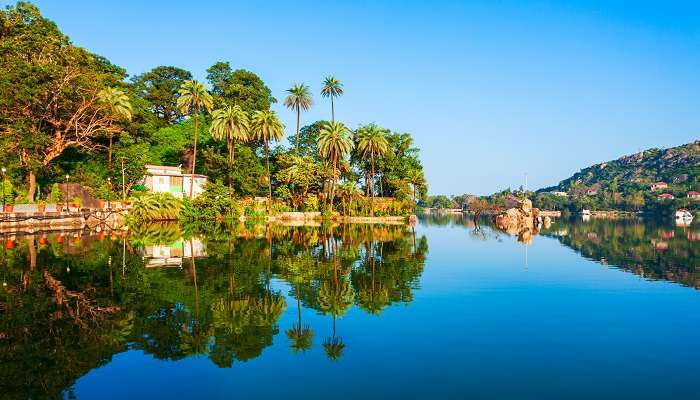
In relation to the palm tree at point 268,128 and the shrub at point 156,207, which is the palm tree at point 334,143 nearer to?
the palm tree at point 268,128

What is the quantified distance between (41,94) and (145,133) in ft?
73.3

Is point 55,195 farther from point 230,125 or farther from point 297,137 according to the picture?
point 297,137

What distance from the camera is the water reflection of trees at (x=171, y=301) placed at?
1067 cm

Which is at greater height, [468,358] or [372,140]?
[372,140]

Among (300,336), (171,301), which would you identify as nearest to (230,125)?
(171,301)

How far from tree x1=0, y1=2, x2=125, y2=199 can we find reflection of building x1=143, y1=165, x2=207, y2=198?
895 centimetres

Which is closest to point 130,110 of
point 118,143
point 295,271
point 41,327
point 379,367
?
point 118,143

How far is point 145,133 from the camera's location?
68.2 metres

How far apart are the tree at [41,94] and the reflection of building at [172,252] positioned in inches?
913

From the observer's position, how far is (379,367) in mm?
10258

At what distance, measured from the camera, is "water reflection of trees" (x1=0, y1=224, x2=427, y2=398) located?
10.7 m

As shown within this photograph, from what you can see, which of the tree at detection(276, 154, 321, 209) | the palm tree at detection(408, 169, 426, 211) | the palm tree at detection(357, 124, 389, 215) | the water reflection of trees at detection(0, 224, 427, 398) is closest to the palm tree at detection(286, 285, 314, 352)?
the water reflection of trees at detection(0, 224, 427, 398)

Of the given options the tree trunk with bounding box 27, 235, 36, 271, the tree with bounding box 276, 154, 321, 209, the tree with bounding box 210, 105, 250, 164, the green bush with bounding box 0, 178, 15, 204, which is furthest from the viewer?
the tree with bounding box 276, 154, 321, 209

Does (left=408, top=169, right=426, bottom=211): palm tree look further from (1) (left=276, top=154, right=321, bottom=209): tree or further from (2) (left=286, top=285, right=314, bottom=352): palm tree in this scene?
(2) (left=286, top=285, right=314, bottom=352): palm tree
